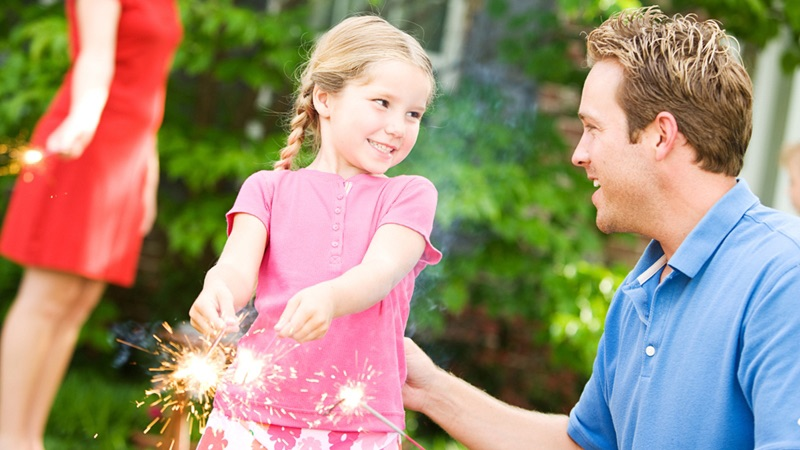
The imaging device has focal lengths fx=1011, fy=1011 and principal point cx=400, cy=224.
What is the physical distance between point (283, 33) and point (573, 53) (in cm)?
145

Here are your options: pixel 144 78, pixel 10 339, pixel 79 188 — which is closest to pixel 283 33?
pixel 144 78

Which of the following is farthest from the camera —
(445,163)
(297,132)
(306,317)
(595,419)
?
(445,163)

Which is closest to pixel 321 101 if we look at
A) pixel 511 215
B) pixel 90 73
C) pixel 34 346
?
pixel 90 73

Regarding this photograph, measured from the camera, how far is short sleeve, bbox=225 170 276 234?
1.43 m

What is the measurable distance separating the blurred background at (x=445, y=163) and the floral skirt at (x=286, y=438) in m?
1.42

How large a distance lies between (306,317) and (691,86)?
2.43ft

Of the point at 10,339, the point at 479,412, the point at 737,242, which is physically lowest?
the point at 10,339

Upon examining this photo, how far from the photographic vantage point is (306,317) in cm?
120

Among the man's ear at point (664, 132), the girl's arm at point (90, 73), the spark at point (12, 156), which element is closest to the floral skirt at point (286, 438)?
the man's ear at point (664, 132)

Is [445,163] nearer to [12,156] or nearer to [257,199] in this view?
[12,156]

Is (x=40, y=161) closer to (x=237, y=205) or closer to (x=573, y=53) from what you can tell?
(x=237, y=205)

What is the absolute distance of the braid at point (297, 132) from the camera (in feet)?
5.03

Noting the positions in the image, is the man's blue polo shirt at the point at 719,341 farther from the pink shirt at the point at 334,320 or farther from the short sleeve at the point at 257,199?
the short sleeve at the point at 257,199

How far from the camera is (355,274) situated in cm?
131
